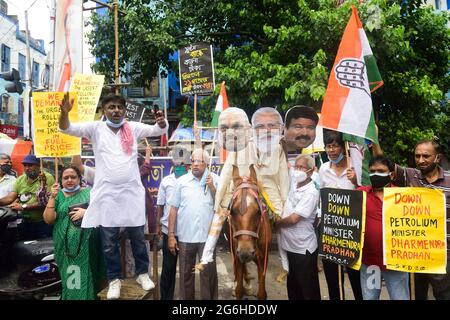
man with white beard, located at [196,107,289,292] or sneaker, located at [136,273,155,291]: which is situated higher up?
man with white beard, located at [196,107,289,292]

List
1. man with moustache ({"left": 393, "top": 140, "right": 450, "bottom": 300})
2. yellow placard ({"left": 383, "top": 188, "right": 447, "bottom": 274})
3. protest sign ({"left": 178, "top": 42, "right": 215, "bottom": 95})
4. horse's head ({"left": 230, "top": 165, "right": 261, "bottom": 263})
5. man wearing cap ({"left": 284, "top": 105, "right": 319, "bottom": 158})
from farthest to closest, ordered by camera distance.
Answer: protest sign ({"left": 178, "top": 42, "right": 215, "bottom": 95}) < man wearing cap ({"left": 284, "top": 105, "right": 319, "bottom": 158}) < man with moustache ({"left": 393, "top": 140, "right": 450, "bottom": 300}) < yellow placard ({"left": 383, "top": 188, "right": 447, "bottom": 274}) < horse's head ({"left": 230, "top": 165, "right": 261, "bottom": 263})

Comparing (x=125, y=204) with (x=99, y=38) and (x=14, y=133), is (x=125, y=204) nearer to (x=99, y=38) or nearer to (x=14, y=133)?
(x=99, y=38)

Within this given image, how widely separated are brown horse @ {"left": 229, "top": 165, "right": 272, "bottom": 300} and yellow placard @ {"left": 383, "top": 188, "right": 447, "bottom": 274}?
Result: 106 cm

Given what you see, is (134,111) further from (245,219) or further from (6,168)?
(245,219)

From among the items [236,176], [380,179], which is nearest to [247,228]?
[236,176]

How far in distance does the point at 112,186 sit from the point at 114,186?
19 millimetres

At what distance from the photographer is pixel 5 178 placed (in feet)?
17.7

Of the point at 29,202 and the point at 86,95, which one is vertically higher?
the point at 86,95

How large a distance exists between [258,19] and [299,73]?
2.18 m

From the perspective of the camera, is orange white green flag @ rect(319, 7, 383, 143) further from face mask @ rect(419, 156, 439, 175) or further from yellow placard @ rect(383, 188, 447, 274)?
yellow placard @ rect(383, 188, 447, 274)

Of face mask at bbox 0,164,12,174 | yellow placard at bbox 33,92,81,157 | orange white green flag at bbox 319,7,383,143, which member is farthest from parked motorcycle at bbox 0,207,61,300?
orange white green flag at bbox 319,7,383,143

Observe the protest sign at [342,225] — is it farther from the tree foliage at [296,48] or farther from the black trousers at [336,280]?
the tree foliage at [296,48]

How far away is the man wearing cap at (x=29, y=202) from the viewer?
4.79m

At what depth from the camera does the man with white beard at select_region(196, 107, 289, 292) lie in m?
3.51
